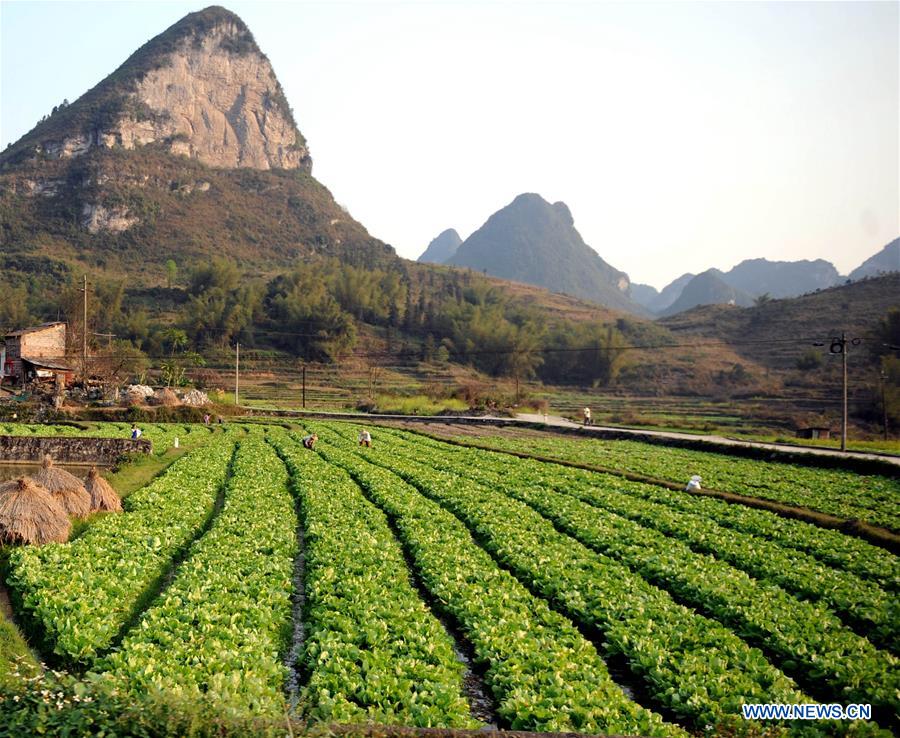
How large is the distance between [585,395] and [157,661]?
297 ft

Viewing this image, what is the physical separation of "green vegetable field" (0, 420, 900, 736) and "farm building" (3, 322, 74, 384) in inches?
1928

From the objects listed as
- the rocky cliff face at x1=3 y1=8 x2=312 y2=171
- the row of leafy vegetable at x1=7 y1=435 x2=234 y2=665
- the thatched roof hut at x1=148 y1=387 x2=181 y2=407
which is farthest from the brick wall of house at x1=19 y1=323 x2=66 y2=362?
the rocky cliff face at x1=3 y1=8 x2=312 y2=171

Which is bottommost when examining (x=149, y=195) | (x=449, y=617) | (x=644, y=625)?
(x=449, y=617)

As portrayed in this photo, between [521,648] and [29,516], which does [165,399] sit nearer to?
[29,516]

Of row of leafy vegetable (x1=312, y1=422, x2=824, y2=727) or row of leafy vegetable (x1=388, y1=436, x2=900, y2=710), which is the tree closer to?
row of leafy vegetable (x1=312, y1=422, x2=824, y2=727)

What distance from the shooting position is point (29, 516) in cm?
1638

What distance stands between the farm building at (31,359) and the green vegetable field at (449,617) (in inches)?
1928

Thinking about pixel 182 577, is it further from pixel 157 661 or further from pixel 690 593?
pixel 690 593

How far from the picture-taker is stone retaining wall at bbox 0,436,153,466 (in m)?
33.6

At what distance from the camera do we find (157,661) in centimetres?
880

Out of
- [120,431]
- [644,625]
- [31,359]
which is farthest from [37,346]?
[644,625]

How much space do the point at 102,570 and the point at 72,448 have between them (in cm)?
2390

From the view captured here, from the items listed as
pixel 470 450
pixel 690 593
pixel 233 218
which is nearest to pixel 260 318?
pixel 233 218

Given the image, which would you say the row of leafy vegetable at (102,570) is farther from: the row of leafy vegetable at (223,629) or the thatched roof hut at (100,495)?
the row of leafy vegetable at (223,629)
